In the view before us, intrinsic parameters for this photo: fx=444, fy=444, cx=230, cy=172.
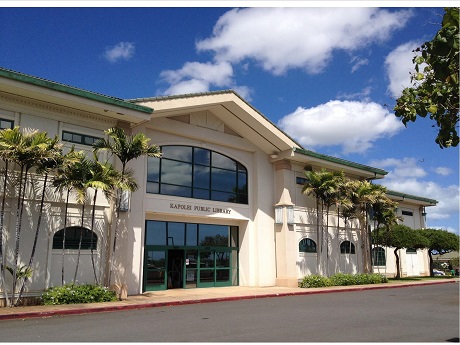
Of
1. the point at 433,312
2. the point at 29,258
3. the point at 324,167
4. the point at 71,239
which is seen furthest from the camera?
the point at 324,167

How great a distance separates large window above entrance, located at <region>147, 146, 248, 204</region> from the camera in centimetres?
2100

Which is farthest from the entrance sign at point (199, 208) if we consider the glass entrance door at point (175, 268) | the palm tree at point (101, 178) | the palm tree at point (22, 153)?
the palm tree at point (22, 153)

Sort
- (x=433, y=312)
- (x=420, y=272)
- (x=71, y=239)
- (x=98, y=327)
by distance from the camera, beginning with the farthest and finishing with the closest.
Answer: (x=420, y=272) < (x=71, y=239) < (x=433, y=312) < (x=98, y=327)

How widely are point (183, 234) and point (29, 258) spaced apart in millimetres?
8289

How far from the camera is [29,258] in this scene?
15383 mm

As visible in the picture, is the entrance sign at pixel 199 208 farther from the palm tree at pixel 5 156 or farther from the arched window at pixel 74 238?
the palm tree at pixel 5 156

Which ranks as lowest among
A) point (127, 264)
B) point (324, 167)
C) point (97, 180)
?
point (127, 264)

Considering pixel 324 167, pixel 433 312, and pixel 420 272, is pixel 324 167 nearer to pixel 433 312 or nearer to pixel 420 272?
pixel 433 312

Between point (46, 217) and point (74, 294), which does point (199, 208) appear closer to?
point (46, 217)

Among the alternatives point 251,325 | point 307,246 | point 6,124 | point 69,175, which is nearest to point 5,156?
point 69,175

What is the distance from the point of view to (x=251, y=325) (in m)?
10.6

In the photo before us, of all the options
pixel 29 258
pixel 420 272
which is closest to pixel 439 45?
pixel 29 258

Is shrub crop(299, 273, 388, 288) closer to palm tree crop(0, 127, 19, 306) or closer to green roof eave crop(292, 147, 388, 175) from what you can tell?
green roof eave crop(292, 147, 388, 175)

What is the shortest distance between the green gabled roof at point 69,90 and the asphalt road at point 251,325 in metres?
7.77
